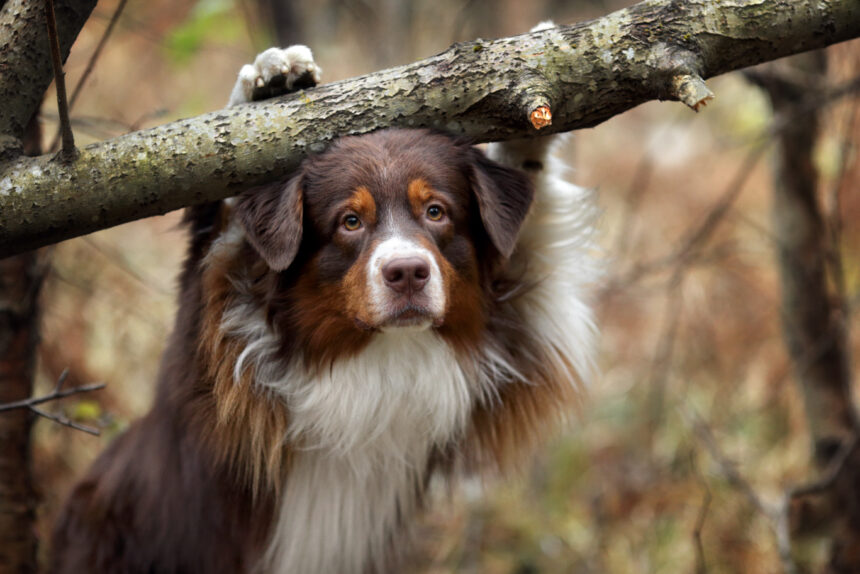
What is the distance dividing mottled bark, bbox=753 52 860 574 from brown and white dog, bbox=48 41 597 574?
1.74 meters

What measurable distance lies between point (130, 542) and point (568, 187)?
8.56 ft

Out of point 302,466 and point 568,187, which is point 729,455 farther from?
point 302,466

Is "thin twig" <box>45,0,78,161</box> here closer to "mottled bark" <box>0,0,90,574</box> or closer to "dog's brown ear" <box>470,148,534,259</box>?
"mottled bark" <box>0,0,90,574</box>

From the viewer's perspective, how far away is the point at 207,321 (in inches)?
136

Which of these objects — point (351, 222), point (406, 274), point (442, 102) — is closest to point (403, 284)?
point (406, 274)

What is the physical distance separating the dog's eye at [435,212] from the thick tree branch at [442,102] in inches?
13.9

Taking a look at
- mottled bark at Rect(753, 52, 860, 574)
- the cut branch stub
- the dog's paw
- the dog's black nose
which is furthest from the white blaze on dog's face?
mottled bark at Rect(753, 52, 860, 574)

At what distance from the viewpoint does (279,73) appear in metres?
3.02

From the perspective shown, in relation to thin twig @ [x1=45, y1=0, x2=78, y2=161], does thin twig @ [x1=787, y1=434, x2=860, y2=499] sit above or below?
below

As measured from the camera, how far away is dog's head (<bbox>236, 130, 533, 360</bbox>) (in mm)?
3045

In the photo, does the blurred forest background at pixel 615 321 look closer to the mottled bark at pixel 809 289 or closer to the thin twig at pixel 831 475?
the mottled bark at pixel 809 289

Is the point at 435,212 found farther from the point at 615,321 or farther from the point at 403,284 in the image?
the point at 615,321

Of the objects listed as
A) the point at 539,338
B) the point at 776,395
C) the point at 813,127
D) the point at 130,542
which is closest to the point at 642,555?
the point at 776,395

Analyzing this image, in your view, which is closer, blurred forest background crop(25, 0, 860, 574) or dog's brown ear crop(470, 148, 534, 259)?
dog's brown ear crop(470, 148, 534, 259)
